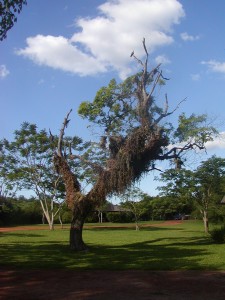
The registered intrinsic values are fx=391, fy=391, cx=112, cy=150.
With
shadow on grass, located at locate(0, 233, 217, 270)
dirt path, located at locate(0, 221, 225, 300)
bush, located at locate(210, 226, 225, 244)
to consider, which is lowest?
dirt path, located at locate(0, 221, 225, 300)

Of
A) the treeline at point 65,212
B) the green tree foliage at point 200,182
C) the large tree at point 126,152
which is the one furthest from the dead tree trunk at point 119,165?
the treeline at point 65,212

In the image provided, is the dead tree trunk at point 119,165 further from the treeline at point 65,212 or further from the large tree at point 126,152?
the treeline at point 65,212

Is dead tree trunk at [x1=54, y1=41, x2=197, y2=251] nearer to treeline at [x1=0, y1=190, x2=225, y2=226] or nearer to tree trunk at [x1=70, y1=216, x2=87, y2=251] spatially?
tree trunk at [x1=70, y1=216, x2=87, y2=251]

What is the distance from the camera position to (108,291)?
28.4ft

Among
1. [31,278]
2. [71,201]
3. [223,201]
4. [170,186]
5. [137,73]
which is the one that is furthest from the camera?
[223,201]

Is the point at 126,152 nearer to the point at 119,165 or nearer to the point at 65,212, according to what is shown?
the point at 119,165

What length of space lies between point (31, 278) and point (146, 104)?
11156 mm

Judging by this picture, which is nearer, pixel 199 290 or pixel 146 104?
pixel 199 290

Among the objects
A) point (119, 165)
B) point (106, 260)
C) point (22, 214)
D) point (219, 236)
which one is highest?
point (119, 165)

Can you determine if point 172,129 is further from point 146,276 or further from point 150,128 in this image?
point 146,276

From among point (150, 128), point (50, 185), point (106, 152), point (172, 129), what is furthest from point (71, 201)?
point (50, 185)

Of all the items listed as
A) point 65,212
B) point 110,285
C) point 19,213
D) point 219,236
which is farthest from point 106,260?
point 19,213

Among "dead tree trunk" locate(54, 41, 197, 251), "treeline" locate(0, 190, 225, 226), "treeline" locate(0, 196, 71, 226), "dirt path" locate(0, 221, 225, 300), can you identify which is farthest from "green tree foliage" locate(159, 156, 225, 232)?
"treeline" locate(0, 196, 71, 226)

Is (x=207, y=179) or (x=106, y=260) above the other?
(x=207, y=179)
